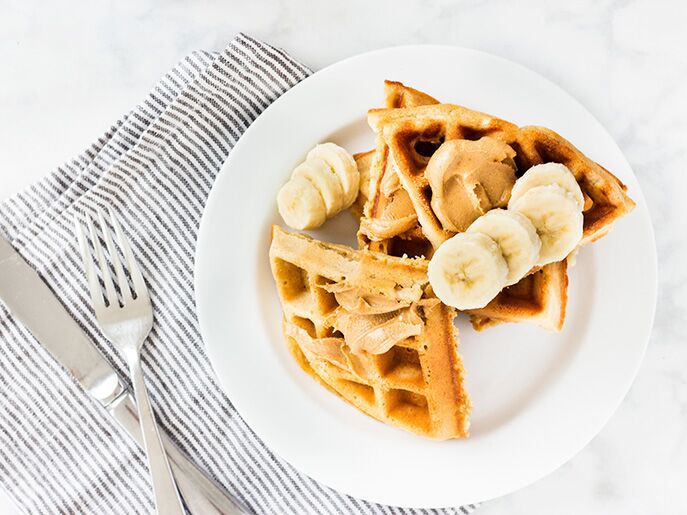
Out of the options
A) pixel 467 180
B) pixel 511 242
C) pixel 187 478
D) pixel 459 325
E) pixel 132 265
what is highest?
pixel 132 265

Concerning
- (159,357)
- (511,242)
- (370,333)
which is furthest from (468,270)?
(159,357)

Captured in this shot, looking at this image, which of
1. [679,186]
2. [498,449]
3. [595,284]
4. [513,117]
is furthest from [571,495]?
[513,117]

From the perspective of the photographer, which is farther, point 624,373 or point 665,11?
point 665,11

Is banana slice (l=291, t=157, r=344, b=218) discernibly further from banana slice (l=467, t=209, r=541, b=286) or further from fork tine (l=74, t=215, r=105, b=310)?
fork tine (l=74, t=215, r=105, b=310)

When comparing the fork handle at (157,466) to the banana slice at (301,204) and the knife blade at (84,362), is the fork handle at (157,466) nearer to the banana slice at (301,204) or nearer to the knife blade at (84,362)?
the knife blade at (84,362)

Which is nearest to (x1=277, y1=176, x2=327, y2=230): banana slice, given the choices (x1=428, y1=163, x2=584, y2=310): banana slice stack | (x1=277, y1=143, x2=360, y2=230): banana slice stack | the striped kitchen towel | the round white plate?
(x1=277, y1=143, x2=360, y2=230): banana slice stack

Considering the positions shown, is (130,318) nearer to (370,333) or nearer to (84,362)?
(84,362)

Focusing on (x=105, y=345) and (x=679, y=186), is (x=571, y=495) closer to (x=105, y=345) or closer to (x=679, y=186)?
(x=679, y=186)

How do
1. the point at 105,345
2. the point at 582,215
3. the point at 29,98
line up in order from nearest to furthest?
the point at 582,215 < the point at 105,345 < the point at 29,98
